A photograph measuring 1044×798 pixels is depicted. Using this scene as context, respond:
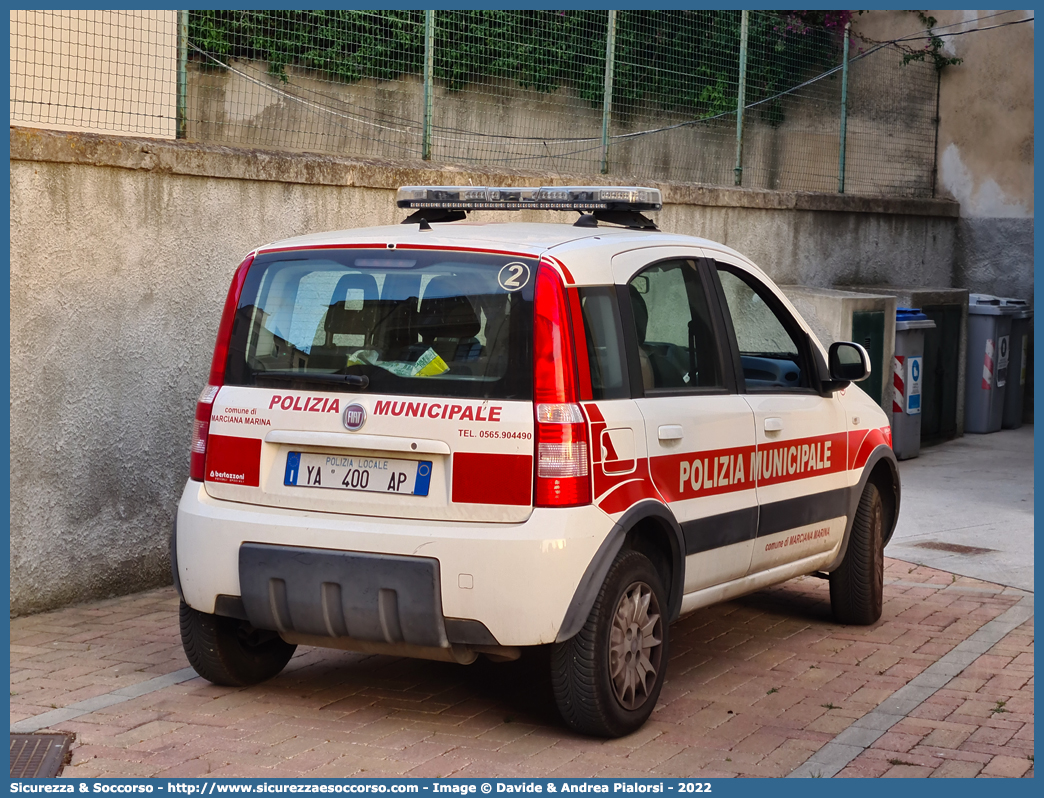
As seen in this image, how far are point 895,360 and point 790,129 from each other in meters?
2.52

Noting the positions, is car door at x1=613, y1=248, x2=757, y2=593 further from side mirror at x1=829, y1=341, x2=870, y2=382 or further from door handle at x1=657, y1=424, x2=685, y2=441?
side mirror at x1=829, y1=341, x2=870, y2=382

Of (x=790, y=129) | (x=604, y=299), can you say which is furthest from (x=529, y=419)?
(x=790, y=129)

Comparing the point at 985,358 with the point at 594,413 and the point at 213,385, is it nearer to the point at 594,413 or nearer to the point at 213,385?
the point at 594,413

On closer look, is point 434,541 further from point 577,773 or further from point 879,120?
point 879,120

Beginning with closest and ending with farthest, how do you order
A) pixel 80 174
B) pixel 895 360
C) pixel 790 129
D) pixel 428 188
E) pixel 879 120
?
pixel 428 188, pixel 80 174, pixel 895 360, pixel 790 129, pixel 879 120

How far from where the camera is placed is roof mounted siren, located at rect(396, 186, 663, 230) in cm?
531

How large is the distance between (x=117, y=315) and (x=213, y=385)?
75.7 inches

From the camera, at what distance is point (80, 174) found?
21.1 ft

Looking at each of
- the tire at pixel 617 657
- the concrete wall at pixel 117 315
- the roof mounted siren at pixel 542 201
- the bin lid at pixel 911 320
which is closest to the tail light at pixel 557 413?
the tire at pixel 617 657

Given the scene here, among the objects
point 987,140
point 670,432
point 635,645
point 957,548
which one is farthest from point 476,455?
point 987,140

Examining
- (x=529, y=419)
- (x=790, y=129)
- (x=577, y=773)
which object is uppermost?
(x=790, y=129)

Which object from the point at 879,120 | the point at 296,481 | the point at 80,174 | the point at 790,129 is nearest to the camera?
the point at 296,481

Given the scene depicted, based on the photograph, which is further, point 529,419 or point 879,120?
point 879,120

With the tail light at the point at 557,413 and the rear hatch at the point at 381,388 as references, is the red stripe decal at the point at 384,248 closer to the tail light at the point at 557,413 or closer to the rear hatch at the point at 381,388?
the rear hatch at the point at 381,388
